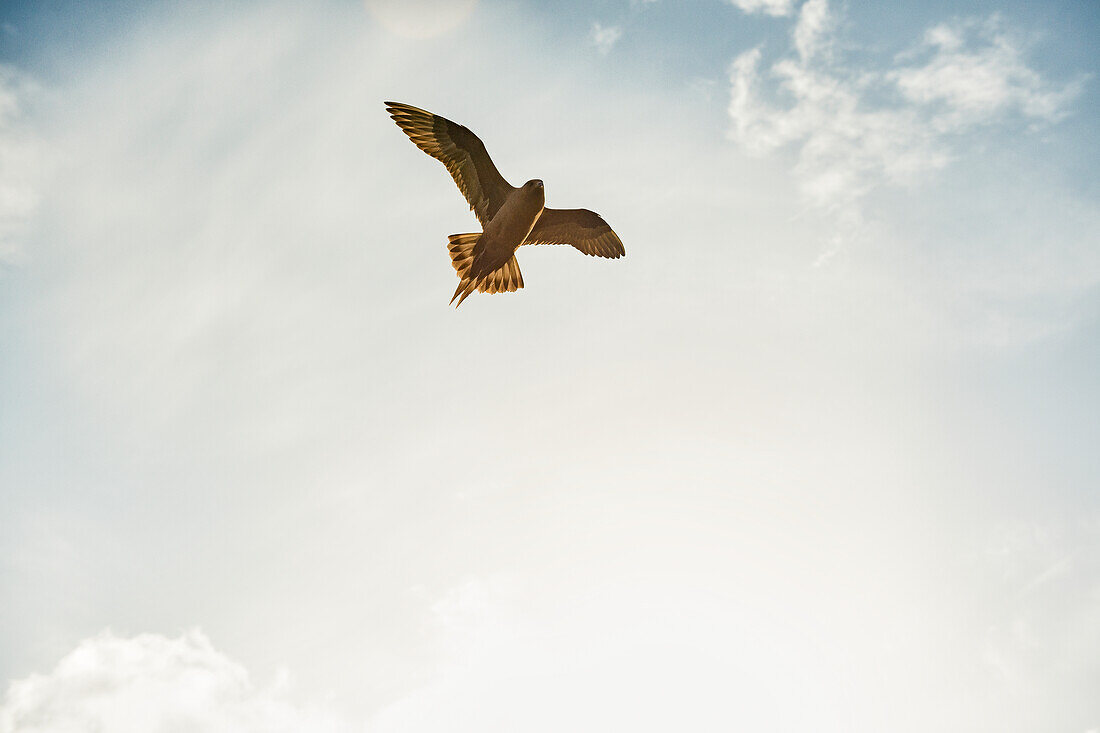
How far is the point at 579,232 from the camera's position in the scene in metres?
13.4

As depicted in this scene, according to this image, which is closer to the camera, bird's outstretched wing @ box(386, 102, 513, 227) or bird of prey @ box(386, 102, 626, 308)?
bird of prey @ box(386, 102, 626, 308)

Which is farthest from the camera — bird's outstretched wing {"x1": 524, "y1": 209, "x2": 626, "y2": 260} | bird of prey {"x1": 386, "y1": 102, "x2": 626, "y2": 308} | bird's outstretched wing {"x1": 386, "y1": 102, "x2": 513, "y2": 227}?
bird's outstretched wing {"x1": 524, "y1": 209, "x2": 626, "y2": 260}

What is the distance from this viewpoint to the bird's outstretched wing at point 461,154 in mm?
11828

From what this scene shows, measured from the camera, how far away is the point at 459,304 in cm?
1144

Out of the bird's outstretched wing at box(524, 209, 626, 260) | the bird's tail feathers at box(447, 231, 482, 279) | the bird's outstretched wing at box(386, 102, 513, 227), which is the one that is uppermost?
the bird's outstretched wing at box(524, 209, 626, 260)

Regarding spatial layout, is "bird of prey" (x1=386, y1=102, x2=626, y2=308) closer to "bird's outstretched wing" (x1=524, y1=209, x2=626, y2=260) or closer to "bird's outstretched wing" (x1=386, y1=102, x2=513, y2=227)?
"bird's outstretched wing" (x1=386, y1=102, x2=513, y2=227)

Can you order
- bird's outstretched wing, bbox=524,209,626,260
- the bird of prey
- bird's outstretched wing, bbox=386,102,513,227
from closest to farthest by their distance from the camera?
the bird of prey
bird's outstretched wing, bbox=386,102,513,227
bird's outstretched wing, bbox=524,209,626,260

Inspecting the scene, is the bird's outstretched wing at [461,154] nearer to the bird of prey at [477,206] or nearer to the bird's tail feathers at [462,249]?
the bird of prey at [477,206]

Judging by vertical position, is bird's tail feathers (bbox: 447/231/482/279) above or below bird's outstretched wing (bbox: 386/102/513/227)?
below

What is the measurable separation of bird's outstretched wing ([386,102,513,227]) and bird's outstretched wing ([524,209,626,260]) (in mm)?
1190

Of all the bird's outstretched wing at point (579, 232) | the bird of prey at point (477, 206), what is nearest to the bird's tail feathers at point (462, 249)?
the bird of prey at point (477, 206)

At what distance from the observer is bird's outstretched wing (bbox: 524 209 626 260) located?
13.1 meters

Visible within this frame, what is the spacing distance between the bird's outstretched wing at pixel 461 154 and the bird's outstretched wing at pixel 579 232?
1.19 metres

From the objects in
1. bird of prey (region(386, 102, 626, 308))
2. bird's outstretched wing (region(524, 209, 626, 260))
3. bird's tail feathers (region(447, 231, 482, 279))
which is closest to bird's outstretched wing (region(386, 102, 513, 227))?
bird of prey (region(386, 102, 626, 308))
